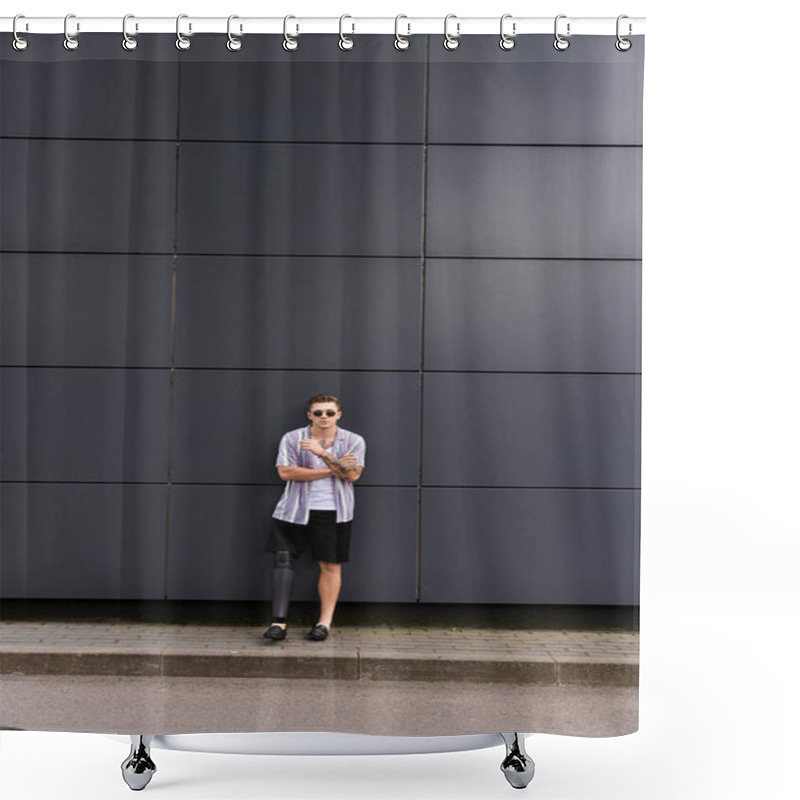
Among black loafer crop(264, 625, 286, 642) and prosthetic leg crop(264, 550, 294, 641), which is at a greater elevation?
prosthetic leg crop(264, 550, 294, 641)

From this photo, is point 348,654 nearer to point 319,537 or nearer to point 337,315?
point 319,537

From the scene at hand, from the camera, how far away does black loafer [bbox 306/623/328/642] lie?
219cm

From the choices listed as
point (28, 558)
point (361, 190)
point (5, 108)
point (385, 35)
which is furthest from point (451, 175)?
point (28, 558)

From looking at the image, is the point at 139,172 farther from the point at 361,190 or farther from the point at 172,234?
the point at 361,190

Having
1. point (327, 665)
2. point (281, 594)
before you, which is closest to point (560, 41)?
point (281, 594)

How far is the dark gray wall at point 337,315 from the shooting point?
7.17 ft

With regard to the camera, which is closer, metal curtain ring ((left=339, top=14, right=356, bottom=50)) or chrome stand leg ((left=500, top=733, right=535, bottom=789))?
metal curtain ring ((left=339, top=14, right=356, bottom=50))

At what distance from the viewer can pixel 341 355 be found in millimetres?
2207

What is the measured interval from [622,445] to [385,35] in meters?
1.04

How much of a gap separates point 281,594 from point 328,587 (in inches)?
4.1

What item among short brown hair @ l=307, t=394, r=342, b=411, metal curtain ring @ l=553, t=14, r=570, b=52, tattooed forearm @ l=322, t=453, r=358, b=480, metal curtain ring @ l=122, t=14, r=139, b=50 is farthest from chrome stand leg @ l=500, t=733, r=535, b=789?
metal curtain ring @ l=122, t=14, r=139, b=50

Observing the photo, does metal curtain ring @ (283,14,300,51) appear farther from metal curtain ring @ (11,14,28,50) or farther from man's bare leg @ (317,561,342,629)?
man's bare leg @ (317,561,342,629)

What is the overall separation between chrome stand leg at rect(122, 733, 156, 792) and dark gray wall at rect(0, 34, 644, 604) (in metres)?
0.36

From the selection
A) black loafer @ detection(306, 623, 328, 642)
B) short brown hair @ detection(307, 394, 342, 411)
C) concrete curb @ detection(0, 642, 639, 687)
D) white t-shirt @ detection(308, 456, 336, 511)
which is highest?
short brown hair @ detection(307, 394, 342, 411)
